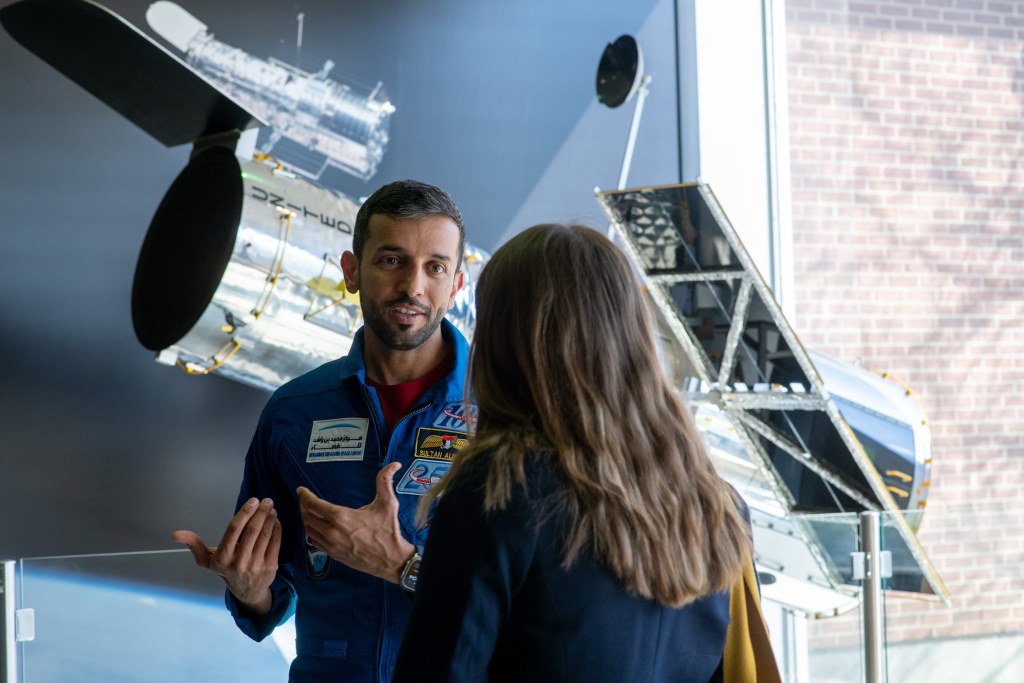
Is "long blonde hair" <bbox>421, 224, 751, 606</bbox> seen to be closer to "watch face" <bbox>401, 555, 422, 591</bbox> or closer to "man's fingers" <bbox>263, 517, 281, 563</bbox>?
"watch face" <bbox>401, 555, 422, 591</bbox>

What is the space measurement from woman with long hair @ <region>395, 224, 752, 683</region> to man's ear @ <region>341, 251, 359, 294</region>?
89cm

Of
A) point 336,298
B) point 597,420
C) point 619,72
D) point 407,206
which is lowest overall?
point 597,420

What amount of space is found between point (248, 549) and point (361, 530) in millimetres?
216

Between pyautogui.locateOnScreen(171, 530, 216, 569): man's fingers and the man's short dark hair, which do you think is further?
the man's short dark hair

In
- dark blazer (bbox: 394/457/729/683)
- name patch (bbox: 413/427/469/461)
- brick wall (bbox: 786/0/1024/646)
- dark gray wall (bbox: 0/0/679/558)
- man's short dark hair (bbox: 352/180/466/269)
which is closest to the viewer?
dark blazer (bbox: 394/457/729/683)

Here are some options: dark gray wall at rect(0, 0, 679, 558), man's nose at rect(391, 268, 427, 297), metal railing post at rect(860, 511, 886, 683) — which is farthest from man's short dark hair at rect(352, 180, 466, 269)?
dark gray wall at rect(0, 0, 679, 558)

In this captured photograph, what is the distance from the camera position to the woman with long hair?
1.19 m

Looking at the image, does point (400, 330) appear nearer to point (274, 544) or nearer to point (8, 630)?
point (274, 544)

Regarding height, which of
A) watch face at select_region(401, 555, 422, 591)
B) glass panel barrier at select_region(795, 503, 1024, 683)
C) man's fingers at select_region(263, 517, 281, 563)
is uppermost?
man's fingers at select_region(263, 517, 281, 563)

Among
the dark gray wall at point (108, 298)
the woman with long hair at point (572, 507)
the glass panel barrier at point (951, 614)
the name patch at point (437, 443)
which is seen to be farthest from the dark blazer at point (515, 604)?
the dark gray wall at point (108, 298)

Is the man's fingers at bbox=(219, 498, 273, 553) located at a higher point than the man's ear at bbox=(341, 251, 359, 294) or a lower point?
lower

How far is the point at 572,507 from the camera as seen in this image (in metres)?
1.20

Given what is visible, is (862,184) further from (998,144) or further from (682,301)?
(682,301)

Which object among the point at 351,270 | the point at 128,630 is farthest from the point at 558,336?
the point at 128,630
